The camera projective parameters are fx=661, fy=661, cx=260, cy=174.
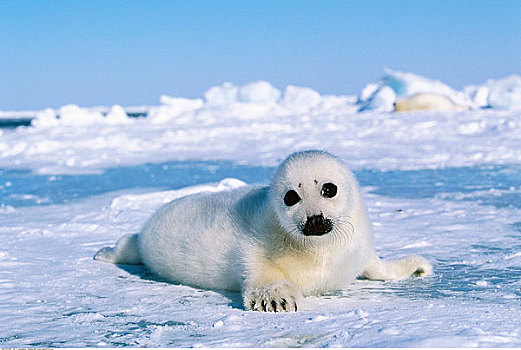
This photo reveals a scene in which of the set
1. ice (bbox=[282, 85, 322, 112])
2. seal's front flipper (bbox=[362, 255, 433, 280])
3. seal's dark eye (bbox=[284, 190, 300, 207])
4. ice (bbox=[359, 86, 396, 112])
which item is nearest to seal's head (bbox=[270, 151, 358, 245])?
seal's dark eye (bbox=[284, 190, 300, 207])

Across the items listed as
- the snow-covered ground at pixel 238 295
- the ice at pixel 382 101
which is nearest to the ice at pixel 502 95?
the ice at pixel 382 101

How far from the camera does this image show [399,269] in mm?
2598

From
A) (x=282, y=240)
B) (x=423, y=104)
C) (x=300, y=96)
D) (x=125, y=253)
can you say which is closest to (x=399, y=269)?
(x=282, y=240)

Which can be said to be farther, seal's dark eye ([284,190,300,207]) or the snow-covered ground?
seal's dark eye ([284,190,300,207])

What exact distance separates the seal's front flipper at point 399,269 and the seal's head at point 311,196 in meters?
0.43

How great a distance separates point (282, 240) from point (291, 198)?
218 millimetres

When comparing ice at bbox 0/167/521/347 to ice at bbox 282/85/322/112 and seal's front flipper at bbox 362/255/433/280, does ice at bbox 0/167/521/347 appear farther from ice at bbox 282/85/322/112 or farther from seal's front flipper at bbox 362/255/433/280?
ice at bbox 282/85/322/112

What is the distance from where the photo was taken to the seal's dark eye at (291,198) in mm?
2084

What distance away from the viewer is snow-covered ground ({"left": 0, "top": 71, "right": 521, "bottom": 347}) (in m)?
1.77

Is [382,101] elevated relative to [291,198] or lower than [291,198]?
elevated

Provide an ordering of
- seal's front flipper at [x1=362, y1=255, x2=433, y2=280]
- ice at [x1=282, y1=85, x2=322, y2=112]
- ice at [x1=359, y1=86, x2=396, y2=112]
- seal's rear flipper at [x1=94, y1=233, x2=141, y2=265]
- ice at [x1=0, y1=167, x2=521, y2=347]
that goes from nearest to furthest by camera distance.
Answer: ice at [x1=0, y1=167, x2=521, y2=347] < seal's front flipper at [x1=362, y1=255, x2=433, y2=280] < seal's rear flipper at [x1=94, y1=233, x2=141, y2=265] < ice at [x1=359, y1=86, x2=396, y2=112] < ice at [x1=282, y1=85, x2=322, y2=112]

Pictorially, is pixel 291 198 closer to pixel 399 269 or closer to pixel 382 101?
pixel 399 269

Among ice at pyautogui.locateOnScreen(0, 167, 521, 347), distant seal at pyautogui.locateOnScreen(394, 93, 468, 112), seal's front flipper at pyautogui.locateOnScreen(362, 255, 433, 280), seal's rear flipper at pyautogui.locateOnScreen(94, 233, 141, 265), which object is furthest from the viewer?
distant seal at pyautogui.locateOnScreen(394, 93, 468, 112)

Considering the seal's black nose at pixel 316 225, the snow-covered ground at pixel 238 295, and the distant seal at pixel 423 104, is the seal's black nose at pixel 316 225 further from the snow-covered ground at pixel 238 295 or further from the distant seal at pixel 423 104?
the distant seal at pixel 423 104
